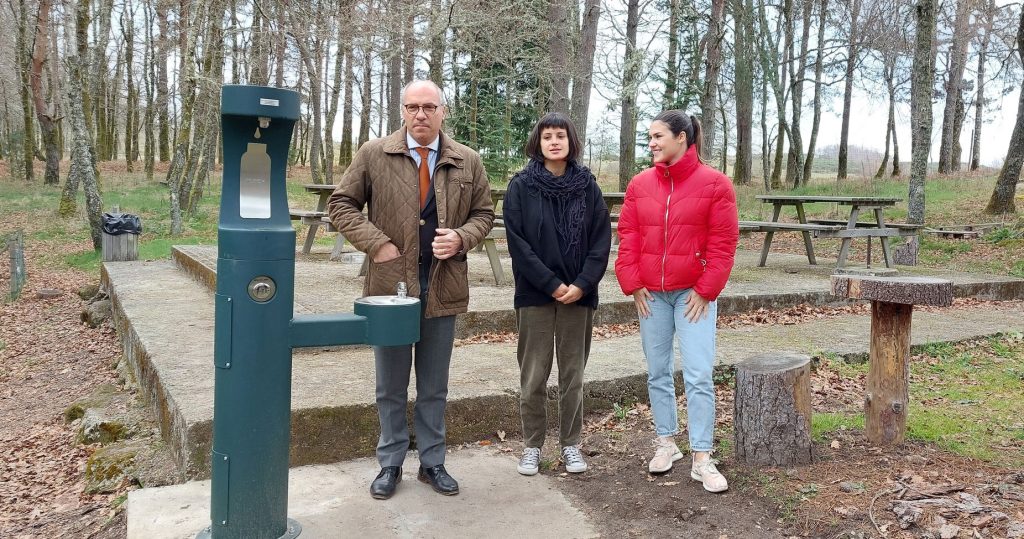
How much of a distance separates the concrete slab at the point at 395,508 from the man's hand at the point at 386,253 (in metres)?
1.00

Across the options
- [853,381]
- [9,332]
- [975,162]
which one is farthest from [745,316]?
[975,162]

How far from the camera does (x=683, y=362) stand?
11.3 feet

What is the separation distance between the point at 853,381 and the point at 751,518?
251 cm

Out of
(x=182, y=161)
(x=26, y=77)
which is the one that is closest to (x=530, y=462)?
(x=182, y=161)

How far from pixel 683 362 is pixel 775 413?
0.46m

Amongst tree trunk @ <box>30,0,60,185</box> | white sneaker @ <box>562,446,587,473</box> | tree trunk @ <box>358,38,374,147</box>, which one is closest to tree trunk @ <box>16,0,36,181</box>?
tree trunk @ <box>30,0,60,185</box>

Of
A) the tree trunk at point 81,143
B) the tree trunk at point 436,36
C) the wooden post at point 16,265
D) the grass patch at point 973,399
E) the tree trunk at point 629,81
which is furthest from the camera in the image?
the tree trunk at point 629,81

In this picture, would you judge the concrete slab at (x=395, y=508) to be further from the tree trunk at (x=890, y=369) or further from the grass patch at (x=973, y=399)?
the grass patch at (x=973, y=399)

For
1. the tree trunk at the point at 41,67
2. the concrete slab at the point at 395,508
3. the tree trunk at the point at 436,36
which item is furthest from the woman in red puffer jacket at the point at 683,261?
the tree trunk at the point at 41,67

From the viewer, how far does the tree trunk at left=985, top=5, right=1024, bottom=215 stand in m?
13.6

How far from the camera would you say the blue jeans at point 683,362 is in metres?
3.36

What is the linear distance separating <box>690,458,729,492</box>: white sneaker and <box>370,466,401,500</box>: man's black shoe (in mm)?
1304

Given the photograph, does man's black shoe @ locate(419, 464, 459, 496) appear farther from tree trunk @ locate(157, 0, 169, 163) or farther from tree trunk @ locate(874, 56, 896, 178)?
tree trunk @ locate(874, 56, 896, 178)

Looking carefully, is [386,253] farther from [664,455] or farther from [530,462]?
[664,455]
